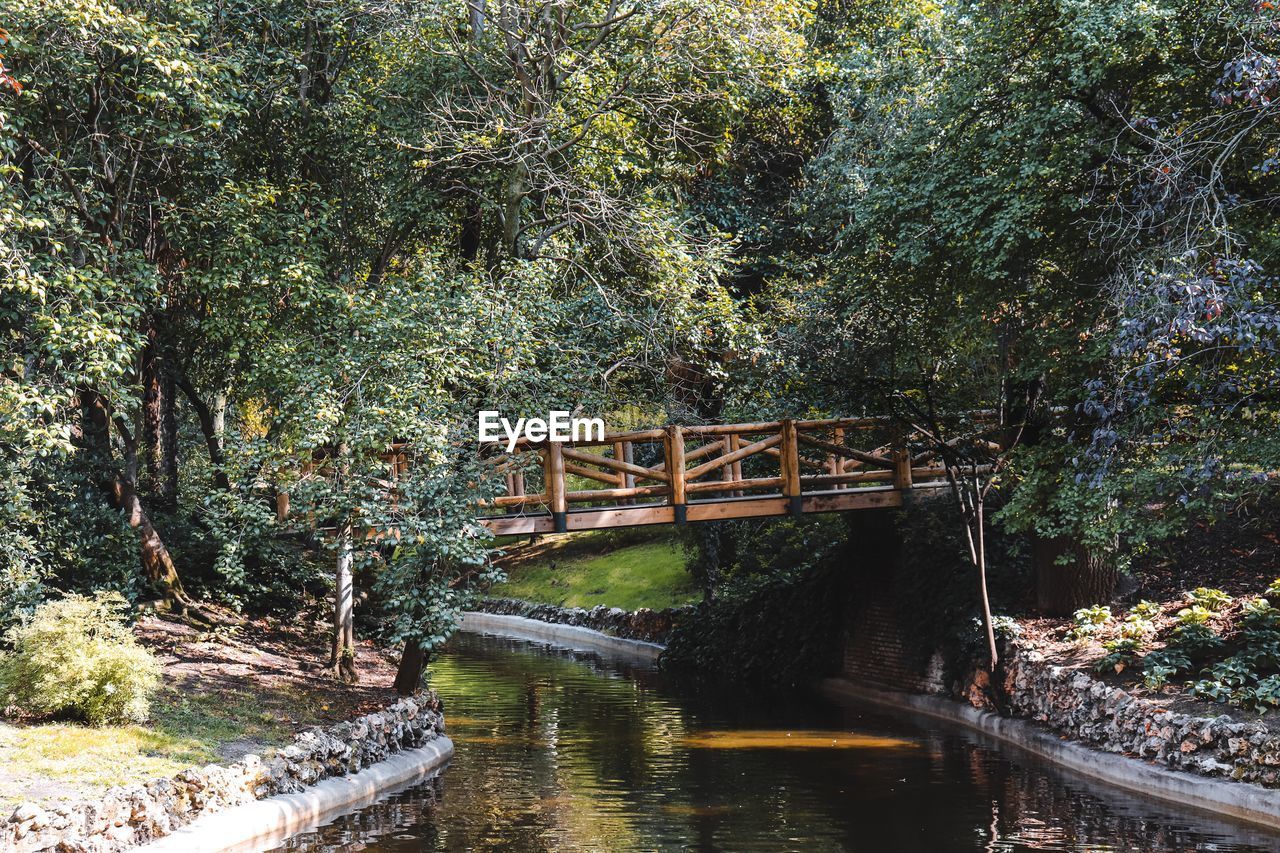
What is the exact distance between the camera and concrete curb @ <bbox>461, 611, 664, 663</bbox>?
74.7ft

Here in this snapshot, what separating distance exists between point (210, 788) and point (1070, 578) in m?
10.6

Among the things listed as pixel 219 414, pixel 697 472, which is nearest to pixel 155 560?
pixel 697 472

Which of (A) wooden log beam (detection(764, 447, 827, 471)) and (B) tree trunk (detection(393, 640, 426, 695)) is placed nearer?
→ (B) tree trunk (detection(393, 640, 426, 695))

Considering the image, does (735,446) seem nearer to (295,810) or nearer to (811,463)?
(811,463)

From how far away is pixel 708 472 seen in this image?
15.6m

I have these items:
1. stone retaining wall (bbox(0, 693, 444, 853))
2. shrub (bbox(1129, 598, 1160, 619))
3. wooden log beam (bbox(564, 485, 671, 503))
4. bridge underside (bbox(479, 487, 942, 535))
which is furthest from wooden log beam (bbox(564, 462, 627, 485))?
shrub (bbox(1129, 598, 1160, 619))

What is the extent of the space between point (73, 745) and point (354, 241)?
9374 mm

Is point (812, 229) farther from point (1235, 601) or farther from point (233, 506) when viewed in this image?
point (233, 506)

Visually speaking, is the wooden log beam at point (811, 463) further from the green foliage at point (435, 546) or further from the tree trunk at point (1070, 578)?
the green foliage at point (435, 546)

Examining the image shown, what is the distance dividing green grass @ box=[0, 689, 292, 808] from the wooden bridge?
3605 mm

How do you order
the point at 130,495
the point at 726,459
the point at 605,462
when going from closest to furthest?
the point at 605,462
the point at 726,459
the point at 130,495

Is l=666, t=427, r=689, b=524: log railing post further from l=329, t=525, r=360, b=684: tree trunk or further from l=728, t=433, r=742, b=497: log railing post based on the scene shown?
l=329, t=525, r=360, b=684: tree trunk

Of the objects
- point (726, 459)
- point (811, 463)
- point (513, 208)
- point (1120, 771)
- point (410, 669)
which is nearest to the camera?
point (1120, 771)

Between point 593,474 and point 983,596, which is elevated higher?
point 593,474
